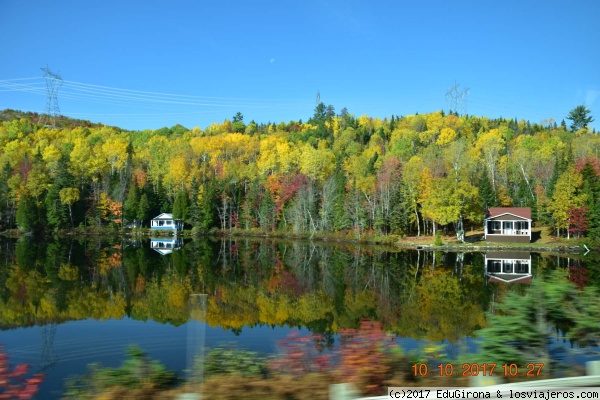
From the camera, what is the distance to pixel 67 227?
57.8 m

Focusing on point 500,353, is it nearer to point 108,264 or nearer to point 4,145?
point 108,264

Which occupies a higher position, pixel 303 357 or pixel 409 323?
pixel 303 357

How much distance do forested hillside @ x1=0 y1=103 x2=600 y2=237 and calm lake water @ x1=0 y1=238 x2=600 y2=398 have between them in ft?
41.8

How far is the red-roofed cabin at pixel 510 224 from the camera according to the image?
46312 millimetres

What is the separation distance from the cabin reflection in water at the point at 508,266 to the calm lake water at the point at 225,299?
0.09m

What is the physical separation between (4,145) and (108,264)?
67687mm

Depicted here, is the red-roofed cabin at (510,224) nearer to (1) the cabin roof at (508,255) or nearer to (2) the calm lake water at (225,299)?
(1) the cabin roof at (508,255)

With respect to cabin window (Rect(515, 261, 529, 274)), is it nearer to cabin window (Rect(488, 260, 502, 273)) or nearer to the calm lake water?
the calm lake water

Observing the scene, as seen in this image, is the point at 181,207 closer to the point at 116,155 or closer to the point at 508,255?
the point at 116,155

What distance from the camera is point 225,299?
59.2 feet

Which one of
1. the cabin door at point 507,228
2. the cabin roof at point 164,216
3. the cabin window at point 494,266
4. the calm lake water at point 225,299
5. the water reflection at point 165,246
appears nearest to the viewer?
the calm lake water at point 225,299

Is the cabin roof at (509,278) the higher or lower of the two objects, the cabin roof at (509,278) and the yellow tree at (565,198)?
the lower

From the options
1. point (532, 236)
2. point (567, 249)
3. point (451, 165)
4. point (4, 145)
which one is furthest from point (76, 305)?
point (4, 145)
